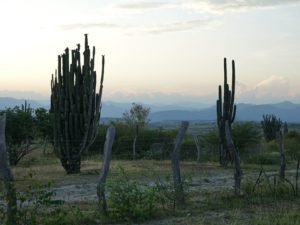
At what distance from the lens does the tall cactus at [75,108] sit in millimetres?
20938

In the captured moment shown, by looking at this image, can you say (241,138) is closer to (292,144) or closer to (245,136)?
(245,136)

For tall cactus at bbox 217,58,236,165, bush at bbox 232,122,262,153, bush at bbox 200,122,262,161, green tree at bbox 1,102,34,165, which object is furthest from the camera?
bush at bbox 232,122,262,153

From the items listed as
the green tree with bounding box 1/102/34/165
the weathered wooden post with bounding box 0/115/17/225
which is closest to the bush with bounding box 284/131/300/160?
the green tree with bounding box 1/102/34/165

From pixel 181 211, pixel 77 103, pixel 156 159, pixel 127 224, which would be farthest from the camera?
pixel 156 159

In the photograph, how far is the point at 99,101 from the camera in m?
21.4

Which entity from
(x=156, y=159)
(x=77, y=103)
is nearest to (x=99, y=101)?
(x=77, y=103)

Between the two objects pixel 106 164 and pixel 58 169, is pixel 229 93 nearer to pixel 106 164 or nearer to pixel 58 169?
pixel 58 169

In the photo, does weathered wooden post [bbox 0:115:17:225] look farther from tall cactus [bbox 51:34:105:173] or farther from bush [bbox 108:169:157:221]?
tall cactus [bbox 51:34:105:173]

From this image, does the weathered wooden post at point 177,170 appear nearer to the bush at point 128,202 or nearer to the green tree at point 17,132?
the bush at point 128,202

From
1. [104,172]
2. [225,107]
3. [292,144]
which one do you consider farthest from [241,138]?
[104,172]

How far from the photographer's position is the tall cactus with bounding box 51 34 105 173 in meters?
20.9

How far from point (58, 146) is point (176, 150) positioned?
1059 cm

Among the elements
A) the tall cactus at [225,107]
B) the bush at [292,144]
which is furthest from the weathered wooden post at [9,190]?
the bush at [292,144]

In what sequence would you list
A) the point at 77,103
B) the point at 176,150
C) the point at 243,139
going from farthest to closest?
1. the point at 243,139
2. the point at 77,103
3. the point at 176,150
